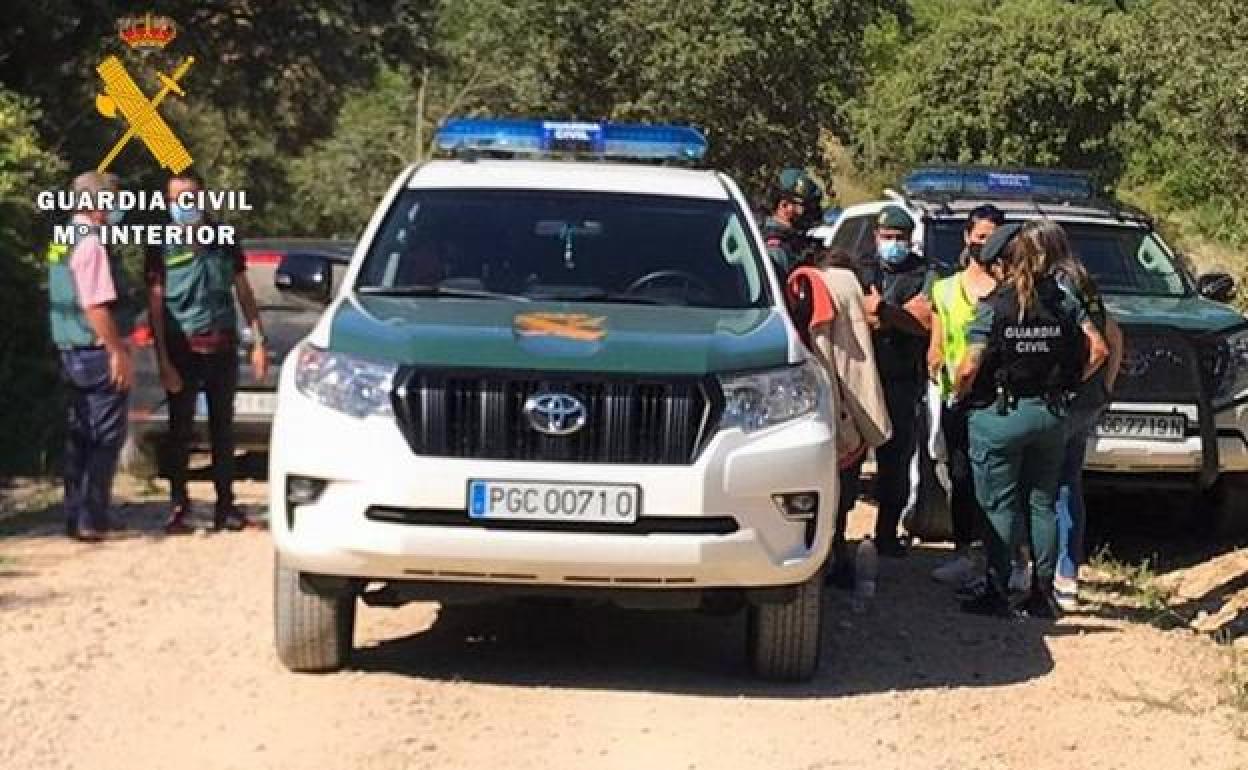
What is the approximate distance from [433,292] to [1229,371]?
15.9ft

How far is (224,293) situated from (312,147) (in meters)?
26.7

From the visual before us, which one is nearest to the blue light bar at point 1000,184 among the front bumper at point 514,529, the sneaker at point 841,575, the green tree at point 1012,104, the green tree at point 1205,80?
the green tree at point 1205,80

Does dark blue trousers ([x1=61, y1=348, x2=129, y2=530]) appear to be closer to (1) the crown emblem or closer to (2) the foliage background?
(2) the foliage background

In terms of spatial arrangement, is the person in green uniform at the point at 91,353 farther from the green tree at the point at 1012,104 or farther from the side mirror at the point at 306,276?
the green tree at the point at 1012,104

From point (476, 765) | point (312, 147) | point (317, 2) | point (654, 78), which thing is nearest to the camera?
point (476, 765)

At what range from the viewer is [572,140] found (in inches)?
341

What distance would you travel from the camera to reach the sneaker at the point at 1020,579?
28.2ft

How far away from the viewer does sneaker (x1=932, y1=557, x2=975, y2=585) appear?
9141 mm

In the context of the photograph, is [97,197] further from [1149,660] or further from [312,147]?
[312,147]

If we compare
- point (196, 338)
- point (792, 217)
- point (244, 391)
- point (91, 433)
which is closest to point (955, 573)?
point (792, 217)

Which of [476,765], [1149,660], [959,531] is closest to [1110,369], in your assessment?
[1149,660]

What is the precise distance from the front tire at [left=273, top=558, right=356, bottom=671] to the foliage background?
22.2ft

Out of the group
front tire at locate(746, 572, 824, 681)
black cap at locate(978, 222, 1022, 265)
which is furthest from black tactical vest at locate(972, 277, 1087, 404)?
front tire at locate(746, 572, 824, 681)

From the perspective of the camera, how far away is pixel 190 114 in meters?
32.2
